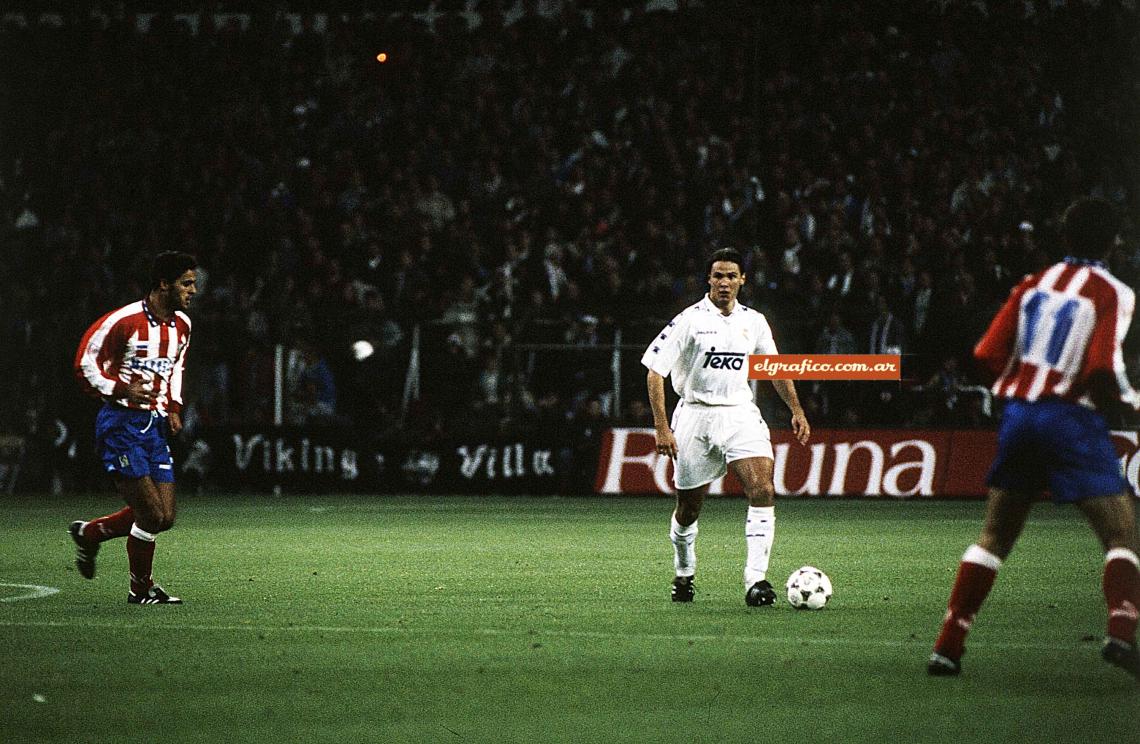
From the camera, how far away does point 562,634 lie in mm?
9555

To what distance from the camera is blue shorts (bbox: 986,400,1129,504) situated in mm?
7535

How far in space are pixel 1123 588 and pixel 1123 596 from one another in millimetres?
34

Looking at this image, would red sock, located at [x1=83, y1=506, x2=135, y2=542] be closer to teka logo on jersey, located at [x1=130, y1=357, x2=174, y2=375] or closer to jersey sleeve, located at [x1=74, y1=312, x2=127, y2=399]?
jersey sleeve, located at [x1=74, y1=312, x2=127, y2=399]

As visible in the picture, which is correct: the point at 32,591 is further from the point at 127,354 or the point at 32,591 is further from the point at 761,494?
the point at 761,494

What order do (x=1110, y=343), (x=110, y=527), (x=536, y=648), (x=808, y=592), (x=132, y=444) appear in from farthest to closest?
(x=110, y=527), (x=132, y=444), (x=808, y=592), (x=536, y=648), (x=1110, y=343)

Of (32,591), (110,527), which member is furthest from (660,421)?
(32,591)

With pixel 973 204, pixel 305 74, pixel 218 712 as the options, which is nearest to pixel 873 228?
pixel 973 204

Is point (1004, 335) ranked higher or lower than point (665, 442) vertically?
higher

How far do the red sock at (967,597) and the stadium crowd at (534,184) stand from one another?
579 inches

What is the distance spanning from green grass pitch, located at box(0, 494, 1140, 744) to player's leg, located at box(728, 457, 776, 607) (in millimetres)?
165

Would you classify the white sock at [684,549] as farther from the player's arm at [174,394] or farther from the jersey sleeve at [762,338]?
the player's arm at [174,394]

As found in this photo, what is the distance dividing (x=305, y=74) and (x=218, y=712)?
22663mm

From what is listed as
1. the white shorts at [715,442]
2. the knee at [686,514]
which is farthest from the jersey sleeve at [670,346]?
the knee at [686,514]

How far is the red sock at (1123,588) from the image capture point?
7523 millimetres
